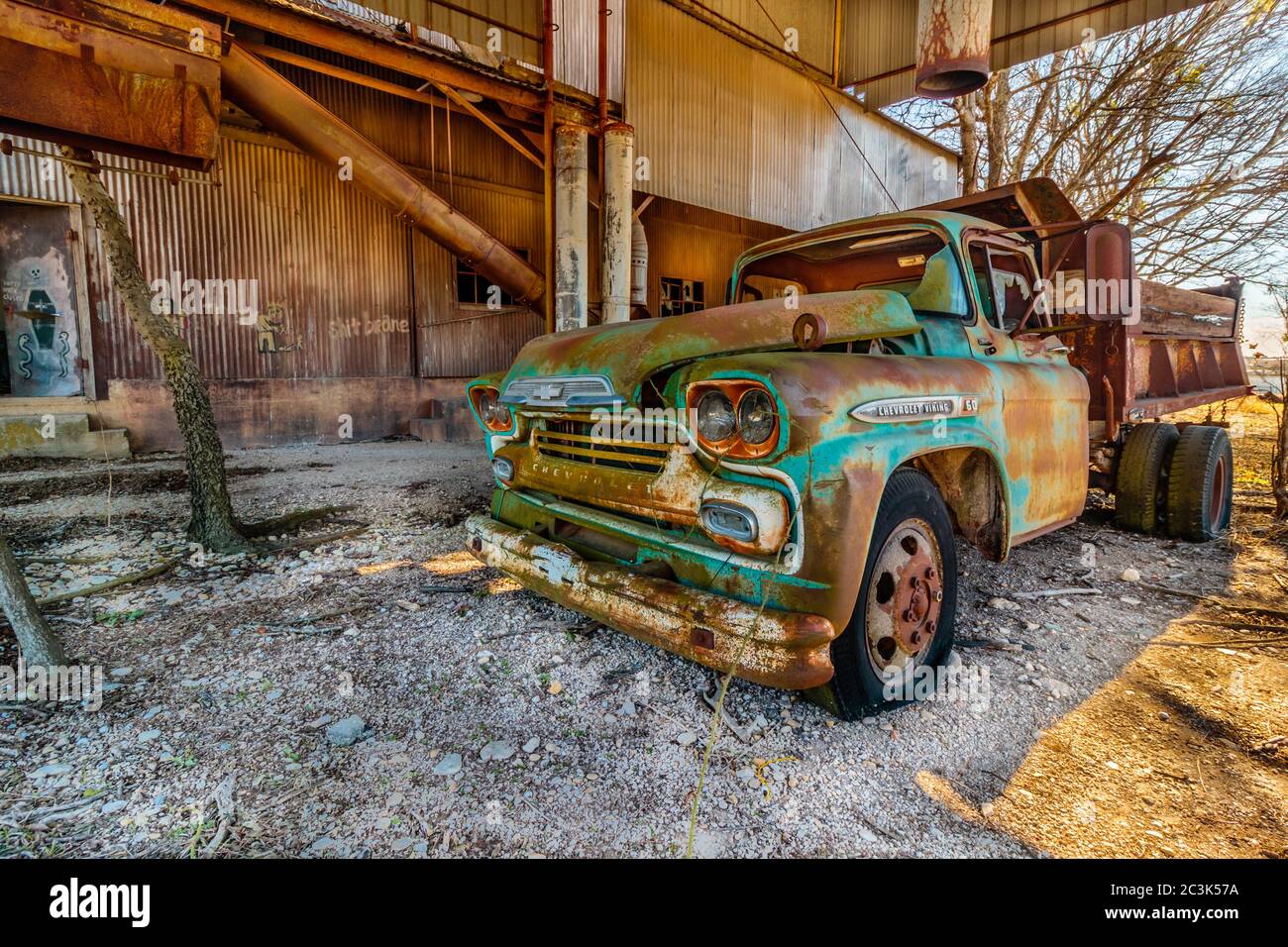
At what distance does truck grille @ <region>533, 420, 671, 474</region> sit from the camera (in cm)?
237

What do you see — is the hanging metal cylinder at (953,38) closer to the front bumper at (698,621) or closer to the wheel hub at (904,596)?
the wheel hub at (904,596)

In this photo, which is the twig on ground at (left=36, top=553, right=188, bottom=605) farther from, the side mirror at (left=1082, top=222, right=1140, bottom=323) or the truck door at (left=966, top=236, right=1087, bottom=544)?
the side mirror at (left=1082, top=222, right=1140, bottom=323)

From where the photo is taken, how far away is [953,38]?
18.1ft

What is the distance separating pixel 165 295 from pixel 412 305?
10.3 feet

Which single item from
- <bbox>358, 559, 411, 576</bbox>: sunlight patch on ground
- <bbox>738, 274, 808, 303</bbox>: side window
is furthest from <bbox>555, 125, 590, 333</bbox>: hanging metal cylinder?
<bbox>358, 559, 411, 576</bbox>: sunlight patch on ground

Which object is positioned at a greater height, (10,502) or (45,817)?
(10,502)

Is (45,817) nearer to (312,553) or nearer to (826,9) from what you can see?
(312,553)

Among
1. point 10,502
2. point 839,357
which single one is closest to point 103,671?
point 839,357

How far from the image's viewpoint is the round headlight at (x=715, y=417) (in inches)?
83.3

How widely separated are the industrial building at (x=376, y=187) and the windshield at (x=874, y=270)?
3410 mm

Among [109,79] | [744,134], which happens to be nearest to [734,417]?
[109,79]

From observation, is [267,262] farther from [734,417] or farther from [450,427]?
[734,417]

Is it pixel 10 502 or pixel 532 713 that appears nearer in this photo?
pixel 532 713
